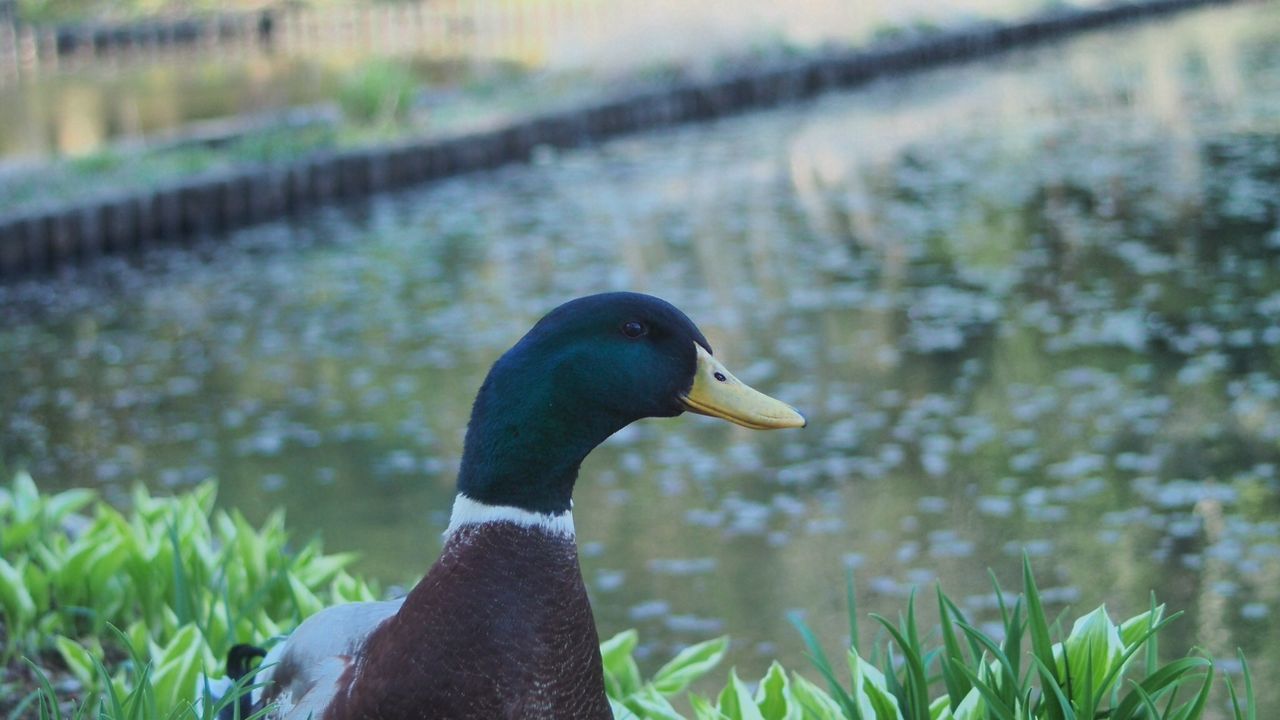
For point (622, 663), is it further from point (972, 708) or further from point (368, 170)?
point (368, 170)

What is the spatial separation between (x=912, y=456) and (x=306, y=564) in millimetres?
2525

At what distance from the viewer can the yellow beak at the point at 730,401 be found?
2.21 meters

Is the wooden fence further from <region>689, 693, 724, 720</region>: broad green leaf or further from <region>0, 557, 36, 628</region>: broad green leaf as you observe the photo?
<region>689, 693, 724, 720</region>: broad green leaf

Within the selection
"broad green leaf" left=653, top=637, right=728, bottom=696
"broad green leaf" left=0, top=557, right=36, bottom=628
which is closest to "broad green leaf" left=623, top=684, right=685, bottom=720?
"broad green leaf" left=653, top=637, right=728, bottom=696

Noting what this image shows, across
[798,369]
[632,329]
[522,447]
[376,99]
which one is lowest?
[798,369]

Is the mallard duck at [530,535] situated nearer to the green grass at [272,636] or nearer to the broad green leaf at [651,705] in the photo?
the green grass at [272,636]

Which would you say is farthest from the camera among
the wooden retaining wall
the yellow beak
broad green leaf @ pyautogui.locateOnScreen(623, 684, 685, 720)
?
the wooden retaining wall

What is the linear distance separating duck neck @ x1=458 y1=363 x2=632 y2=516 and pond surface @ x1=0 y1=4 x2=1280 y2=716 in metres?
2.12

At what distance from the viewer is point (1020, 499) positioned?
5.12 metres

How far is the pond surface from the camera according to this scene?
4.73 meters

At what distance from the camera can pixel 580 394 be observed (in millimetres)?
2195

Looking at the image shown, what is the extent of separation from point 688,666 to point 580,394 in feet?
3.81

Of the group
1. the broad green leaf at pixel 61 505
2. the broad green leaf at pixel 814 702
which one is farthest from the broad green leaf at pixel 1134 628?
the broad green leaf at pixel 61 505

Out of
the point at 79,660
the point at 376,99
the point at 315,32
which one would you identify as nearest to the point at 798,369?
the point at 79,660
